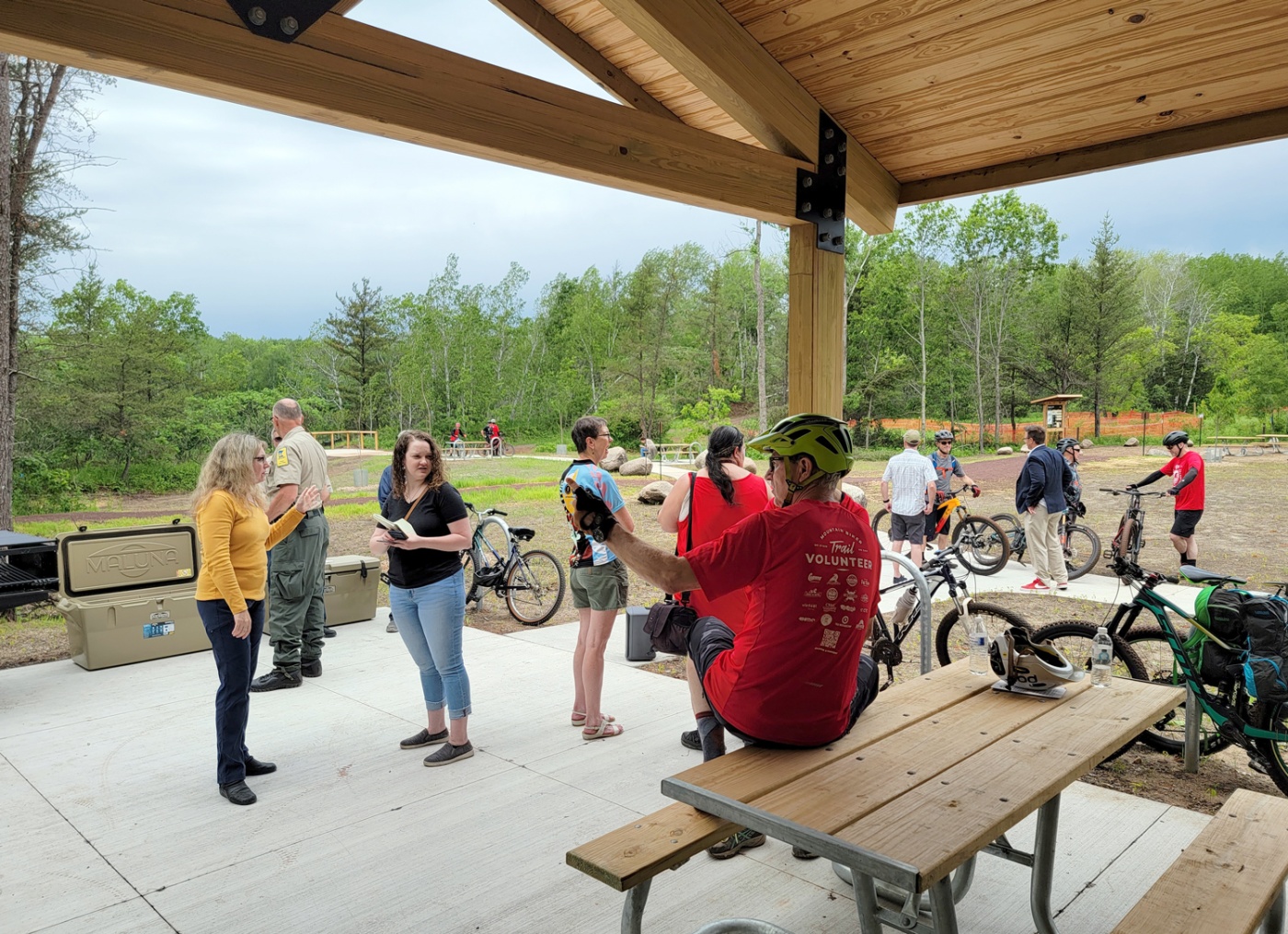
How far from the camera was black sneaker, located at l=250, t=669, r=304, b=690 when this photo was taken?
16.4 feet

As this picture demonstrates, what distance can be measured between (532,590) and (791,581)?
17.4ft

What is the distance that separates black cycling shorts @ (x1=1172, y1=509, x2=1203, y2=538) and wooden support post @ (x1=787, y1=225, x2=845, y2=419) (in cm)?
600

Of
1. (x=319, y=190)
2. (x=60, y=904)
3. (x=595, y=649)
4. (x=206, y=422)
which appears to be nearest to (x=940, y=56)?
(x=595, y=649)

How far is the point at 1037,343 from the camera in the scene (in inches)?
1091

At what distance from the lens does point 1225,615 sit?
338cm

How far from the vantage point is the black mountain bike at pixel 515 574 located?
705cm

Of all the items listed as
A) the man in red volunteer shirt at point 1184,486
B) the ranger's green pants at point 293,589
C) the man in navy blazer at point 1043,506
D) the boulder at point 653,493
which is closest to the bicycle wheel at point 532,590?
the ranger's green pants at point 293,589

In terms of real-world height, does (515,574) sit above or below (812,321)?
below

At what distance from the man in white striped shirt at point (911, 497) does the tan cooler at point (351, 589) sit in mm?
4855

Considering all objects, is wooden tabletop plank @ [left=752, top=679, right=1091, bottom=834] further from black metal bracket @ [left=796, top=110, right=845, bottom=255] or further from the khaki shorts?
black metal bracket @ [left=796, top=110, right=845, bottom=255]

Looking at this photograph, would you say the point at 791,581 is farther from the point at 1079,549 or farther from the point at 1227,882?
the point at 1079,549

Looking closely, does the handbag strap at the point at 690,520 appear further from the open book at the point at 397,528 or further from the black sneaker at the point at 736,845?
the open book at the point at 397,528

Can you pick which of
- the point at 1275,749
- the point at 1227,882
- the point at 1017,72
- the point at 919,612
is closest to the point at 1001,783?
the point at 1227,882

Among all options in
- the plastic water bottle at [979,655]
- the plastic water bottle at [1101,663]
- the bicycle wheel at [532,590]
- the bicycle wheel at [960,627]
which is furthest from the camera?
the bicycle wheel at [532,590]
